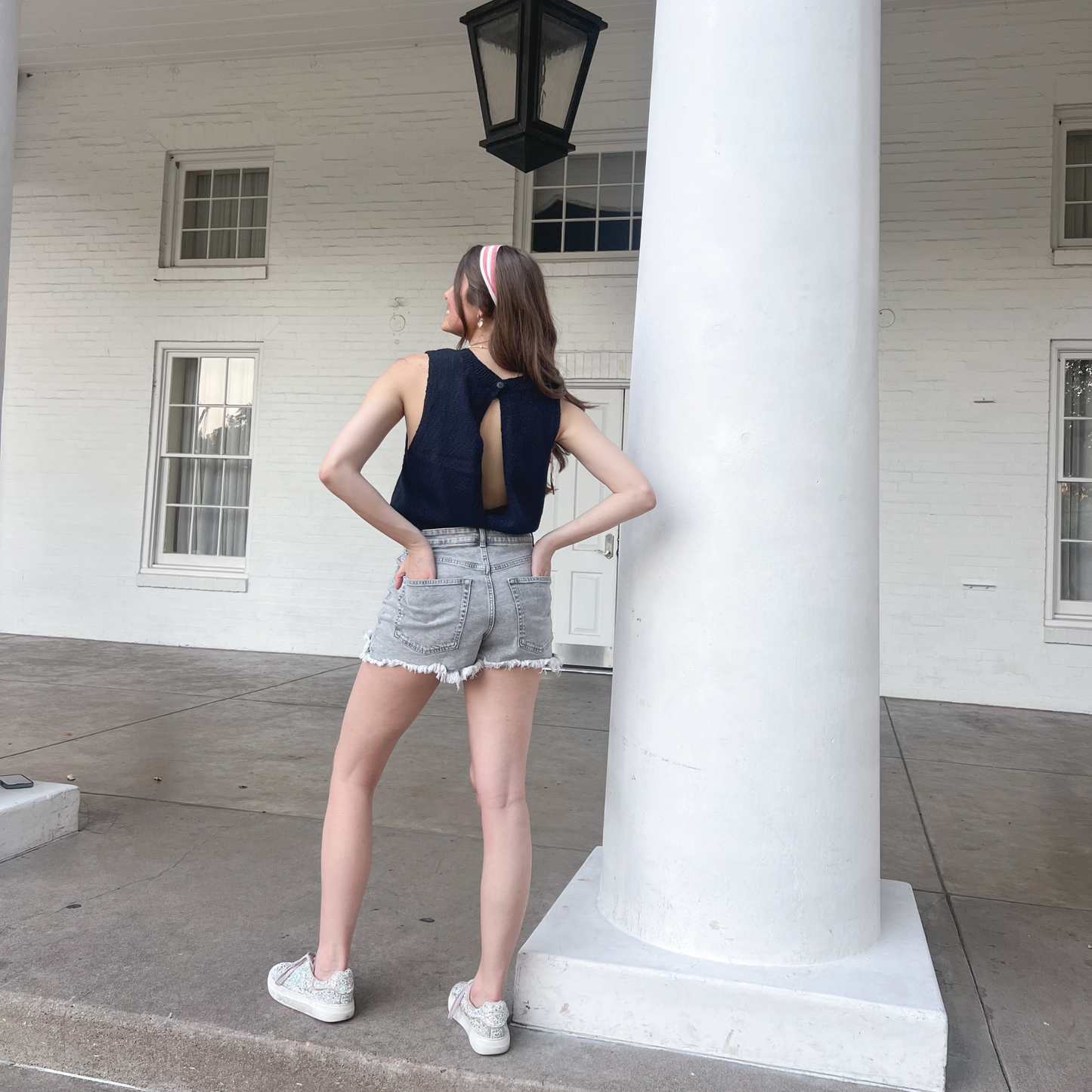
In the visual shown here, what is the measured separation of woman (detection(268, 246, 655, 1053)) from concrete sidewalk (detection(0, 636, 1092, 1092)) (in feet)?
0.57

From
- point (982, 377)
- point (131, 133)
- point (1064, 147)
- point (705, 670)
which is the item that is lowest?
point (705, 670)

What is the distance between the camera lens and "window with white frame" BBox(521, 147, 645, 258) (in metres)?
8.27

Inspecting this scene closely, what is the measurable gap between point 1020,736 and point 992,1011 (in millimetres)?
4278

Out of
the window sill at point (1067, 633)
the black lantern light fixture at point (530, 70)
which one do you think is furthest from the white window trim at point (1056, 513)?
the black lantern light fixture at point (530, 70)

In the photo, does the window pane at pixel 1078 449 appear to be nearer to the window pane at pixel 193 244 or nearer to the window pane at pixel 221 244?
Result: the window pane at pixel 221 244

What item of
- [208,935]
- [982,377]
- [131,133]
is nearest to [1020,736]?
[982,377]

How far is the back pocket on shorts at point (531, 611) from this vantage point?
1.97 meters

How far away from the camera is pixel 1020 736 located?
20.1 ft

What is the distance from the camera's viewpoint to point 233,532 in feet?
29.3

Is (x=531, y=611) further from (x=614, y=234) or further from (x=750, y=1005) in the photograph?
(x=614, y=234)

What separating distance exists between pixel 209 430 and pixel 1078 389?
24.5ft

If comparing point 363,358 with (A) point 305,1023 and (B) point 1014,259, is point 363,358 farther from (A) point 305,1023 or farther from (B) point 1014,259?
(A) point 305,1023

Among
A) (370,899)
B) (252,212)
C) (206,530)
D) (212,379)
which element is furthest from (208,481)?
(370,899)

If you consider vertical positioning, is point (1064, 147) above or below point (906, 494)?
above
